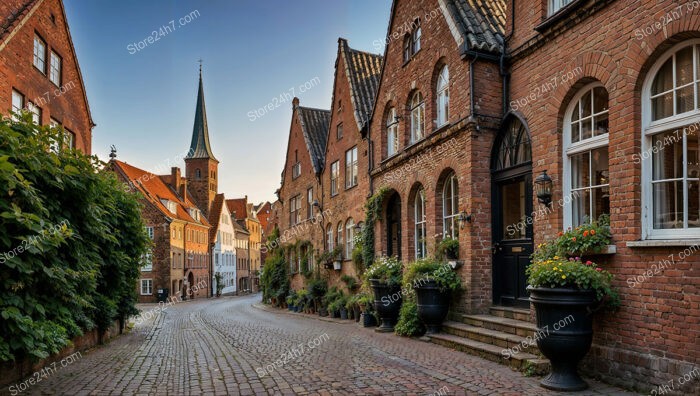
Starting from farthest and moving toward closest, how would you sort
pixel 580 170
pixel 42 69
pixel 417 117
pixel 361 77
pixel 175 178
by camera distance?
pixel 175 178
pixel 361 77
pixel 42 69
pixel 417 117
pixel 580 170

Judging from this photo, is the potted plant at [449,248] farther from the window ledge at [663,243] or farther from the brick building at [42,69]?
the brick building at [42,69]

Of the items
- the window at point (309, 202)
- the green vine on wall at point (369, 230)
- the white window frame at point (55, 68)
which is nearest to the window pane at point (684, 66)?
the green vine on wall at point (369, 230)

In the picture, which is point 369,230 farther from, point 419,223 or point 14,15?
point 14,15

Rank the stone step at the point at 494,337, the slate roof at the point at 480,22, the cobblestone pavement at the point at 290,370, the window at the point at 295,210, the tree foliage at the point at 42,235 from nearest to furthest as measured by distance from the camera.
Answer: the tree foliage at the point at 42,235
the cobblestone pavement at the point at 290,370
the stone step at the point at 494,337
the slate roof at the point at 480,22
the window at the point at 295,210

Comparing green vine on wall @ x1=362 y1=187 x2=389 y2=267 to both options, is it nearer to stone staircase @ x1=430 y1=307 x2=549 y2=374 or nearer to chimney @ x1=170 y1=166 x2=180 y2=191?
stone staircase @ x1=430 y1=307 x2=549 y2=374

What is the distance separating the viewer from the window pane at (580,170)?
880cm

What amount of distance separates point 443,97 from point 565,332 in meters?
7.93

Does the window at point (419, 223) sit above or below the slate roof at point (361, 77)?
below

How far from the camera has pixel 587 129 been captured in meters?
8.76

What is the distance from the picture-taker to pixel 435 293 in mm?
11617

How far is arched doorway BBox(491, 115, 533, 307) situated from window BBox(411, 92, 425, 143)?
3598 mm

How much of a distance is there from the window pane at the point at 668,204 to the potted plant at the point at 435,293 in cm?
502

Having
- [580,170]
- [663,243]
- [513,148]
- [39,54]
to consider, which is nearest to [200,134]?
[39,54]

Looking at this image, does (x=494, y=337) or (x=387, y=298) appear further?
(x=387, y=298)
